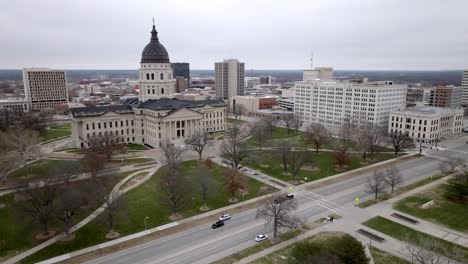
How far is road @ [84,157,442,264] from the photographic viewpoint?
139 feet

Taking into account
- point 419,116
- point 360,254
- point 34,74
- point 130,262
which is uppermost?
point 34,74

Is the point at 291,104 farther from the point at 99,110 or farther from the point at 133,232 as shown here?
the point at 133,232

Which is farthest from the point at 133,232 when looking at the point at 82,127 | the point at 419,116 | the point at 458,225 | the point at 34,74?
the point at 34,74

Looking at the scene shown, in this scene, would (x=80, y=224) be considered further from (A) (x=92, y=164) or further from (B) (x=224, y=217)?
(B) (x=224, y=217)

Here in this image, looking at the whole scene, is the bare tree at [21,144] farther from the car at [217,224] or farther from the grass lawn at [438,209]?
the grass lawn at [438,209]

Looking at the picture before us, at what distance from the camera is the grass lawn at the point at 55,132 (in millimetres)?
117562

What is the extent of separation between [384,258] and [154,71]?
101927mm

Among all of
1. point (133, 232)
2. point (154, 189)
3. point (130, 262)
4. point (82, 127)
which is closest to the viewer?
point (130, 262)

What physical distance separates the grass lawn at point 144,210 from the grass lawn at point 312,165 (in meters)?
8.63

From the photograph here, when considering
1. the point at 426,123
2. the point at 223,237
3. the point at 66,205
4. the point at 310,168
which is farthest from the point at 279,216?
the point at 426,123

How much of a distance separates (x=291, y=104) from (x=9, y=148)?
134066 millimetres

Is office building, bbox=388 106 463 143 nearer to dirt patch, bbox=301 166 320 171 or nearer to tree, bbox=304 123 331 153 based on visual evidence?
tree, bbox=304 123 331 153

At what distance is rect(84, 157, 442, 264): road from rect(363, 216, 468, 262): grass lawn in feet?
20.7

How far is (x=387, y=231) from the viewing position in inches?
1912
